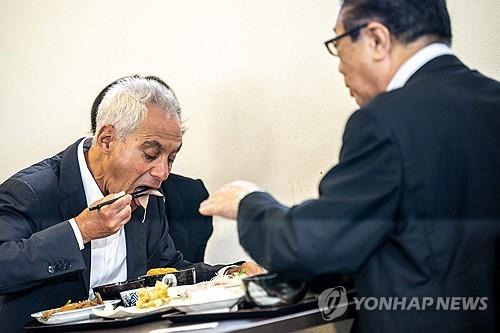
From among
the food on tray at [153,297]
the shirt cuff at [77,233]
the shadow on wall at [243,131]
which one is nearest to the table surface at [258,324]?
the food on tray at [153,297]

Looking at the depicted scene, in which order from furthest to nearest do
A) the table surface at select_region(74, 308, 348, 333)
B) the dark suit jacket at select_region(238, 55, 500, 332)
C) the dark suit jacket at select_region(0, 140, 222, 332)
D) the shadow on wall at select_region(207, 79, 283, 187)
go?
1. the shadow on wall at select_region(207, 79, 283, 187)
2. the dark suit jacket at select_region(0, 140, 222, 332)
3. the table surface at select_region(74, 308, 348, 333)
4. the dark suit jacket at select_region(238, 55, 500, 332)

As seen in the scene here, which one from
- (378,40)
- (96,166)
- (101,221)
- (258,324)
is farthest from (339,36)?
(96,166)

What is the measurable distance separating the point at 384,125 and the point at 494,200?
245mm

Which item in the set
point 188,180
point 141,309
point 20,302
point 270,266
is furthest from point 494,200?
point 188,180

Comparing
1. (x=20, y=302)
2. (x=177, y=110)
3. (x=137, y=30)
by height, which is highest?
(x=137, y=30)

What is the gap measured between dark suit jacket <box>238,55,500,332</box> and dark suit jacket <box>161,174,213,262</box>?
52.1 inches

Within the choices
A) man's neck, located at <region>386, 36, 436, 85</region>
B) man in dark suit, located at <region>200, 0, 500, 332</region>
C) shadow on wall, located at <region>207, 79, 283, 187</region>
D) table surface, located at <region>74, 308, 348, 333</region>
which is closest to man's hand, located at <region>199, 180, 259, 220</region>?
man in dark suit, located at <region>200, 0, 500, 332</region>

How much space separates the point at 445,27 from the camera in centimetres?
132

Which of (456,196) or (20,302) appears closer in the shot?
(456,196)

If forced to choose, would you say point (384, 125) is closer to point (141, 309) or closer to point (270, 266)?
point (270, 266)

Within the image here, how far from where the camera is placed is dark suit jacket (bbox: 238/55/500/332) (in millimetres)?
1171

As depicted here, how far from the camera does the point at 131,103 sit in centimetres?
214

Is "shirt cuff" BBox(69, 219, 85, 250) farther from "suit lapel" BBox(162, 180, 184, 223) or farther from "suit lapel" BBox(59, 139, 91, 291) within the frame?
"suit lapel" BBox(162, 180, 184, 223)

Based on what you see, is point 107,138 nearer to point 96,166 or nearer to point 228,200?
point 96,166
